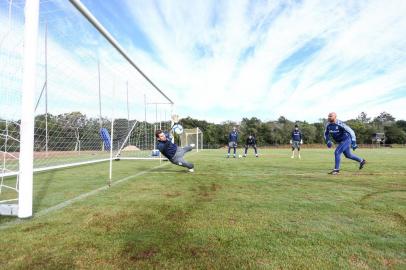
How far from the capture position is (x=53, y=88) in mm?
7309

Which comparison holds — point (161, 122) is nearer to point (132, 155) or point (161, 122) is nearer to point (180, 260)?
point (132, 155)

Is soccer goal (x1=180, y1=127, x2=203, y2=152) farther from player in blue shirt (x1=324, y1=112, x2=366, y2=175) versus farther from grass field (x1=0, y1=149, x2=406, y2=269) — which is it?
grass field (x1=0, y1=149, x2=406, y2=269)

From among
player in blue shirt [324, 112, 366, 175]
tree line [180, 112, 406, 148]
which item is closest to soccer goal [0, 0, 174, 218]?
player in blue shirt [324, 112, 366, 175]

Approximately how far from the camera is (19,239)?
3254mm

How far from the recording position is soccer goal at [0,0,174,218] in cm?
421

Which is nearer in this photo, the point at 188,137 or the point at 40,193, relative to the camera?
the point at 40,193

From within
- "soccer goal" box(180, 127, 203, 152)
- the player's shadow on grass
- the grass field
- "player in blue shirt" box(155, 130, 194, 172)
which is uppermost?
"soccer goal" box(180, 127, 203, 152)

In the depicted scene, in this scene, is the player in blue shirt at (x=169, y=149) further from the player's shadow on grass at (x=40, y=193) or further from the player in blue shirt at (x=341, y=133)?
the player in blue shirt at (x=341, y=133)

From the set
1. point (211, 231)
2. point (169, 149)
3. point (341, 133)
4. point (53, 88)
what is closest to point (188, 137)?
point (169, 149)

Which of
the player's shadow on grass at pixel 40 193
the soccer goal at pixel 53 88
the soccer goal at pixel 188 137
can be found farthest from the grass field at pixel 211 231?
the soccer goal at pixel 188 137

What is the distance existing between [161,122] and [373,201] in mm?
13710

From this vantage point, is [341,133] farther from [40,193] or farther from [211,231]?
[40,193]

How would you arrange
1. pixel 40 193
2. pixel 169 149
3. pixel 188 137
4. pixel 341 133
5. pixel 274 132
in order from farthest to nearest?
pixel 274 132 → pixel 188 137 → pixel 341 133 → pixel 169 149 → pixel 40 193

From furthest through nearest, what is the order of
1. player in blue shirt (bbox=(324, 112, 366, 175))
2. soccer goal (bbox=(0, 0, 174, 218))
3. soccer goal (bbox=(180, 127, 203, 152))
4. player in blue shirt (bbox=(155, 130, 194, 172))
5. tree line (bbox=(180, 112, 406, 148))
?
tree line (bbox=(180, 112, 406, 148)), soccer goal (bbox=(180, 127, 203, 152)), player in blue shirt (bbox=(324, 112, 366, 175)), player in blue shirt (bbox=(155, 130, 194, 172)), soccer goal (bbox=(0, 0, 174, 218))
